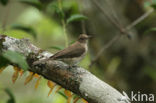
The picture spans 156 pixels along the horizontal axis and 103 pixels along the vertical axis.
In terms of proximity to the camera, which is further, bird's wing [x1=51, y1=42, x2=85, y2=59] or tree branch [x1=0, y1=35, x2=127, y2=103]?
bird's wing [x1=51, y1=42, x2=85, y2=59]

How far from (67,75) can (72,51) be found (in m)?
0.67

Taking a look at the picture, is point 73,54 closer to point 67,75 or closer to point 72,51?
point 72,51

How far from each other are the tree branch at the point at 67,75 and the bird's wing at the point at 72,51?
20 cm

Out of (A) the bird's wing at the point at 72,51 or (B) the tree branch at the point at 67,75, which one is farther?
(A) the bird's wing at the point at 72,51

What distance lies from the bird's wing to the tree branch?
204mm

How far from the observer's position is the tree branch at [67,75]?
79.8 inches

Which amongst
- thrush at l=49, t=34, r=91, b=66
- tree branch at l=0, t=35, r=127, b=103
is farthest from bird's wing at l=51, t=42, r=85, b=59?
tree branch at l=0, t=35, r=127, b=103

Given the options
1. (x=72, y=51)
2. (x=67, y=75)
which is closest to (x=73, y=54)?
(x=72, y=51)

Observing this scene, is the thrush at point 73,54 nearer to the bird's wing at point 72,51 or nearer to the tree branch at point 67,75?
→ the bird's wing at point 72,51

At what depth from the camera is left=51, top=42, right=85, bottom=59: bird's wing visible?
2.68 metres

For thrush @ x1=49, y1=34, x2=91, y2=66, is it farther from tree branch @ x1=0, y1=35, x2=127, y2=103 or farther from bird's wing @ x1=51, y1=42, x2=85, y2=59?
tree branch @ x1=0, y1=35, x2=127, y2=103

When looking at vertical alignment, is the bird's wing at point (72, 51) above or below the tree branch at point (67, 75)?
above

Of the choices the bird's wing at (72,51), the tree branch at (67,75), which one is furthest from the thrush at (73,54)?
the tree branch at (67,75)

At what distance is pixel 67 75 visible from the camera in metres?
2.25
